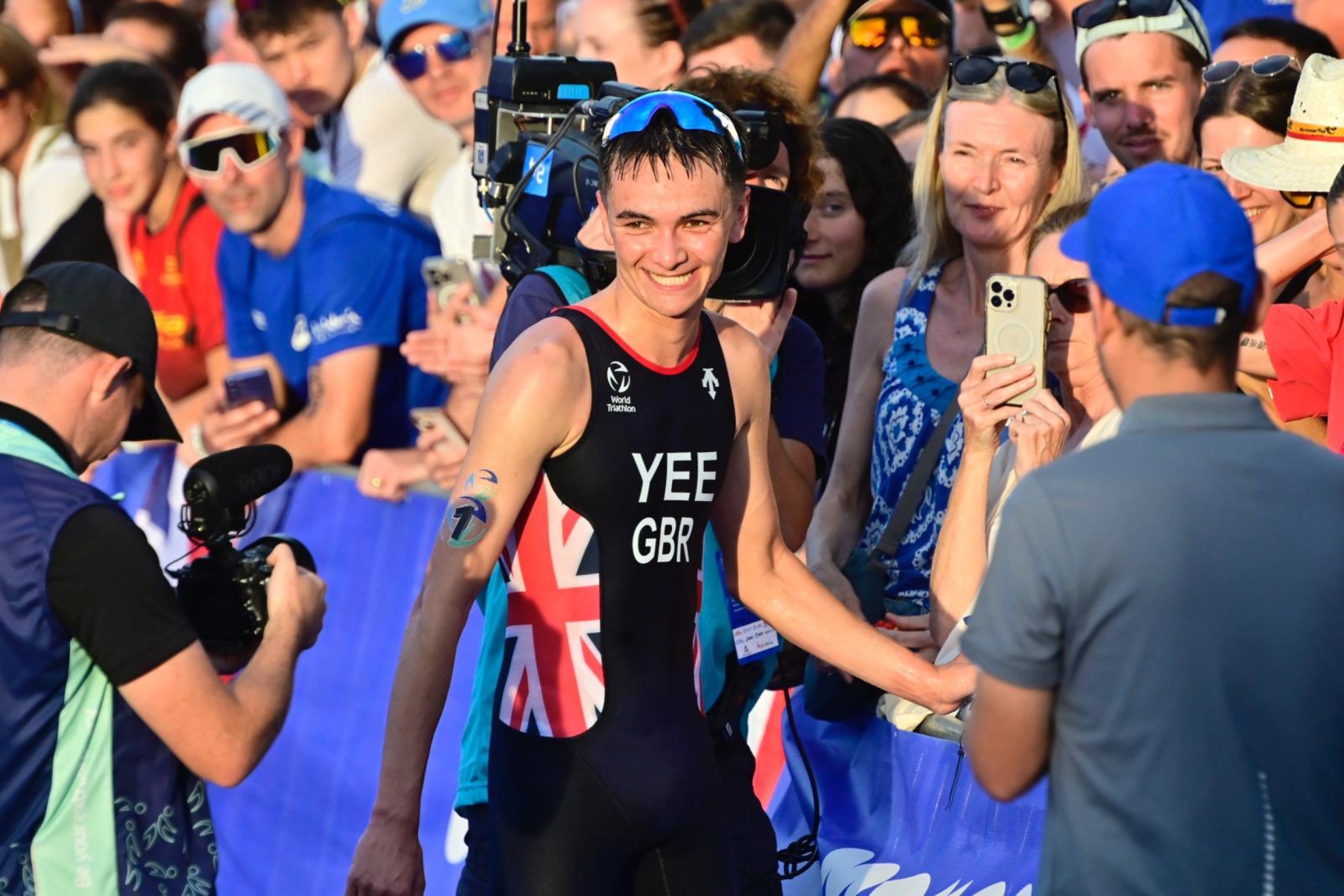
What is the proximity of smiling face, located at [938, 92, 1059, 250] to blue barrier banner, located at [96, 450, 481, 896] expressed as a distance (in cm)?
228

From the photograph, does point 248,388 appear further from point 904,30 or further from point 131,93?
point 904,30

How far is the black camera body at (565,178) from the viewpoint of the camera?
445 cm

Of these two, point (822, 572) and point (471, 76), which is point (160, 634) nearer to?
point (822, 572)

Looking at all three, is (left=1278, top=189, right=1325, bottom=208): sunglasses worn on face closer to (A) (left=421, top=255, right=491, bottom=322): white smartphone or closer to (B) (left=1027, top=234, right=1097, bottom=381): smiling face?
(B) (left=1027, top=234, right=1097, bottom=381): smiling face

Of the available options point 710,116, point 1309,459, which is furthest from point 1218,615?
point 710,116

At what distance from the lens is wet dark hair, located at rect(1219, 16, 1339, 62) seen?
5875mm

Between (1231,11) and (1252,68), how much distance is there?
178 centimetres

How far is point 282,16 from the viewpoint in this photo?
Answer: 939 centimetres

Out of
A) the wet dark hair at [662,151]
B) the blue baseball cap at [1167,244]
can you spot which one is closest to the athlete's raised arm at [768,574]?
the wet dark hair at [662,151]

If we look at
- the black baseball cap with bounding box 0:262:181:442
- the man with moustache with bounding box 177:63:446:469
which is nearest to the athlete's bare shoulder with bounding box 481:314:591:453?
the black baseball cap with bounding box 0:262:181:442

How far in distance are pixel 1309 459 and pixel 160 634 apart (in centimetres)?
221

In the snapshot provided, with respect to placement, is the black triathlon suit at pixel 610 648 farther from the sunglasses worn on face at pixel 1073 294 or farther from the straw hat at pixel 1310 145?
the straw hat at pixel 1310 145

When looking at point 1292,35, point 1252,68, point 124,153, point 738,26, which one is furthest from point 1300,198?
point 124,153

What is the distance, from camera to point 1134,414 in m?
2.72
